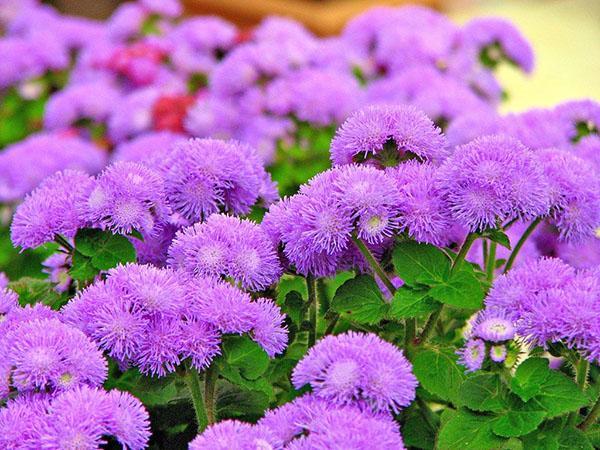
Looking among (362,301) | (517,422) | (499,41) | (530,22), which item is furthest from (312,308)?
(530,22)

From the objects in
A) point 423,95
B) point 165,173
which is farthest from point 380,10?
point 165,173

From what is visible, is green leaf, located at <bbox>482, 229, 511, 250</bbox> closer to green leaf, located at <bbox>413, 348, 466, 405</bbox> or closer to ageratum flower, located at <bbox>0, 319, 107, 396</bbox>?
green leaf, located at <bbox>413, 348, 466, 405</bbox>

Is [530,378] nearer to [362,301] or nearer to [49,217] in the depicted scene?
[362,301]

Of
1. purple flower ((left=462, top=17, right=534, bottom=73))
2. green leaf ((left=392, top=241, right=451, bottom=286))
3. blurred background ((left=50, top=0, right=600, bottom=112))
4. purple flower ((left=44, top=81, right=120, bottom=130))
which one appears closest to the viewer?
green leaf ((left=392, top=241, right=451, bottom=286))

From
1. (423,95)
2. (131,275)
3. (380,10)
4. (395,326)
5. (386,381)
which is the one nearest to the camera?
(386,381)

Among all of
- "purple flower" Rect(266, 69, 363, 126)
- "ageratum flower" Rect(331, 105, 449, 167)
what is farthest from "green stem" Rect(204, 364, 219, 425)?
"purple flower" Rect(266, 69, 363, 126)

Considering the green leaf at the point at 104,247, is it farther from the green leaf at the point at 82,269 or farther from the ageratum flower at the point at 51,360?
the ageratum flower at the point at 51,360

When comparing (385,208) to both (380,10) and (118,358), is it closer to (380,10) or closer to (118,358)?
(118,358)
